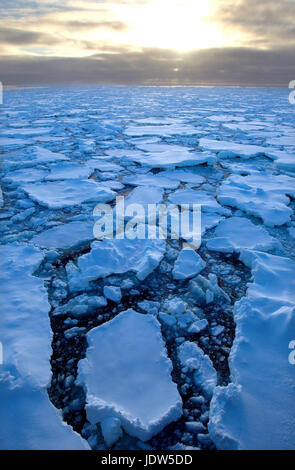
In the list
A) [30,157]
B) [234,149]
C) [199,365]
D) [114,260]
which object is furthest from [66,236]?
[234,149]

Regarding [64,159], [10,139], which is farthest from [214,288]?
[10,139]

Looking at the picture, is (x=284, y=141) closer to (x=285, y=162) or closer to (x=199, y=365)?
(x=285, y=162)

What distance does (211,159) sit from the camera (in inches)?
133

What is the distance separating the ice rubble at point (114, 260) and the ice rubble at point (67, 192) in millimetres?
814

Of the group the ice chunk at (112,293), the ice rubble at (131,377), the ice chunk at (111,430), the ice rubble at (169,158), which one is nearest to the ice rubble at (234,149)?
the ice rubble at (169,158)

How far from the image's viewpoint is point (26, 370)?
0.95 meters

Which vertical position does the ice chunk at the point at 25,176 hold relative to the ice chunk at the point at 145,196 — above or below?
above

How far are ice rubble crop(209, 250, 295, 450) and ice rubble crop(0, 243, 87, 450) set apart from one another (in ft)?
1.50

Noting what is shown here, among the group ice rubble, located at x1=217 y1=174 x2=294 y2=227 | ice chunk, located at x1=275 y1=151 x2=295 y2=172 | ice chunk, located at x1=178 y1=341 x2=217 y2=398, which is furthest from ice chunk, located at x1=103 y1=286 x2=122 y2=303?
ice chunk, located at x1=275 y1=151 x2=295 y2=172

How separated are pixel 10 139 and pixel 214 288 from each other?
4.84 metres

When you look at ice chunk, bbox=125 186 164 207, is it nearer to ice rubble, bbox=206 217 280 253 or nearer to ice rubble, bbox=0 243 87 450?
ice rubble, bbox=206 217 280 253

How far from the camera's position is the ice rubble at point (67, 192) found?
91.3 inches

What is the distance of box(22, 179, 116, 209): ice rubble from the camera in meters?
2.32

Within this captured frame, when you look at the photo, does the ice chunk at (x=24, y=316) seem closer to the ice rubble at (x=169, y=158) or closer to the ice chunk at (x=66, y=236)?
the ice chunk at (x=66, y=236)
